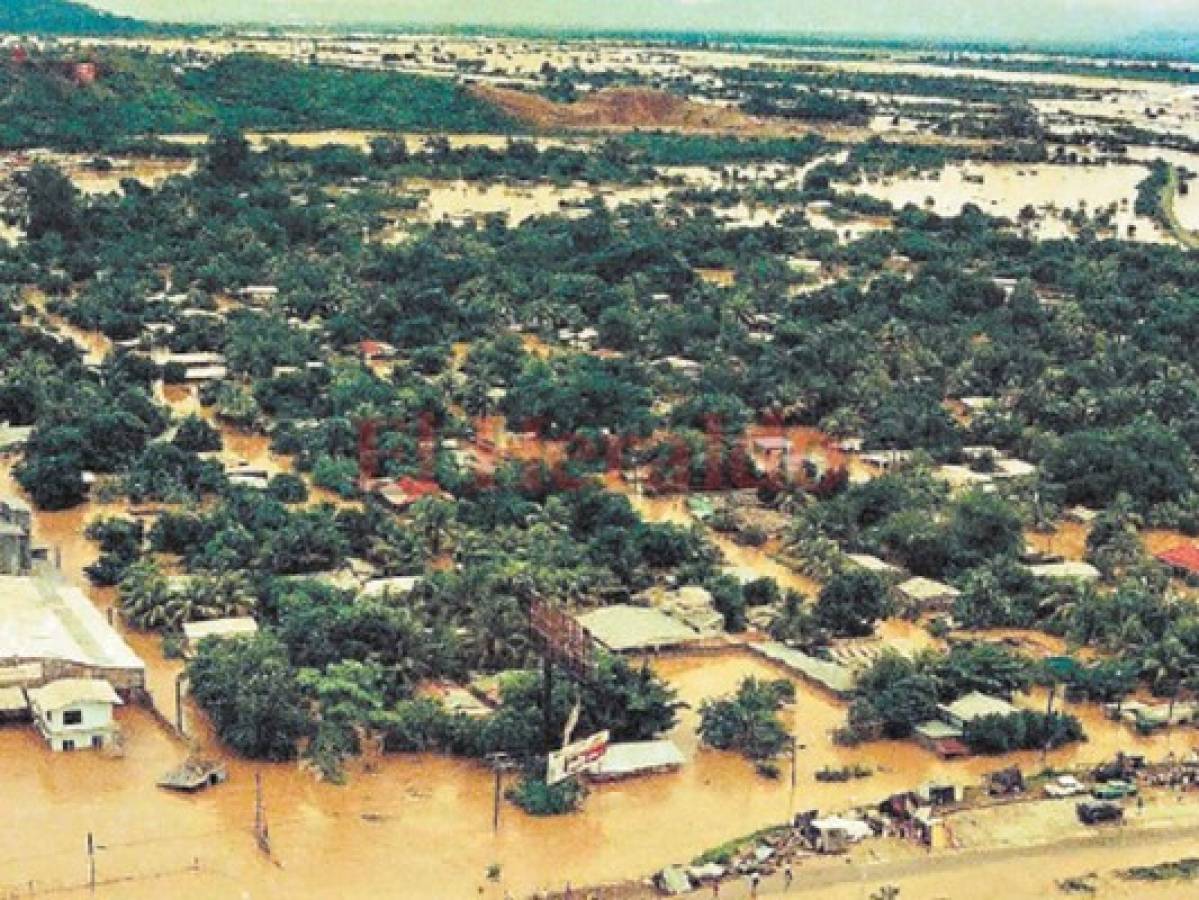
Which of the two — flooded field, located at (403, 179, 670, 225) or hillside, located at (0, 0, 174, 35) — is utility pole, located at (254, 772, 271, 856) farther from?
hillside, located at (0, 0, 174, 35)

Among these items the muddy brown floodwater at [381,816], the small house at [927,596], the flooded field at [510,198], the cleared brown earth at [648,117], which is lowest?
the muddy brown floodwater at [381,816]

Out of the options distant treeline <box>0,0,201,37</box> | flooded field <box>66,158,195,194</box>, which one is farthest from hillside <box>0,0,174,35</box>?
flooded field <box>66,158,195,194</box>

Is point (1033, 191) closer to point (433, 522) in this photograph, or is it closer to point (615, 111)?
point (615, 111)

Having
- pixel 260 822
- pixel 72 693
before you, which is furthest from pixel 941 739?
pixel 72 693

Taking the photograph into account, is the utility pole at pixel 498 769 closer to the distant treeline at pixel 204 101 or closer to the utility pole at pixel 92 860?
the utility pole at pixel 92 860

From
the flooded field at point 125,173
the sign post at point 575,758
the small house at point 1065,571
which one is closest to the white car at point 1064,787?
the sign post at point 575,758

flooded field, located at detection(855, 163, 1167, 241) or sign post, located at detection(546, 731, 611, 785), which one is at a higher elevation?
flooded field, located at detection(855, 163, 1167, 241)

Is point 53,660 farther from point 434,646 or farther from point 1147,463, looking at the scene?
point 1147,463
